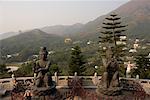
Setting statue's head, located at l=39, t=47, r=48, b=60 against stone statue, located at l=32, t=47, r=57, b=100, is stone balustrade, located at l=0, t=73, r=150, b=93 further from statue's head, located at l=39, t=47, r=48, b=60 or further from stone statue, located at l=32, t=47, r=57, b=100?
statue's head, located at l=39, t=47, r=48, b=60

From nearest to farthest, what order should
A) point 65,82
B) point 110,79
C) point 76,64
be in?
point 110,79, point 65,82, point 76,64

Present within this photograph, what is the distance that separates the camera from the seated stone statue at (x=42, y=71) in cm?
1380

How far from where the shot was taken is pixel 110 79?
1445 cm

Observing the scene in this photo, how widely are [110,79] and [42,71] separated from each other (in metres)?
3.67

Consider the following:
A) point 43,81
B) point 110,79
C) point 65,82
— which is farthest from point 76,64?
point 43,81

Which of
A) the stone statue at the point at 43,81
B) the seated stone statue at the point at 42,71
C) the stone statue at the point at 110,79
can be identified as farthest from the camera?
the stone statue at the point at 110,79

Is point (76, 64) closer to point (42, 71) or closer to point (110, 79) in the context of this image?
point (110, 79)

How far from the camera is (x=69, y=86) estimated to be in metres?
16.8

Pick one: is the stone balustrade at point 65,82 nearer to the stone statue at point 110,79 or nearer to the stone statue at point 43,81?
the stone statue at point 110,79

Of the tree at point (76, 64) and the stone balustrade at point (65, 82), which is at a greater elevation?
the tree at point (76, 64)

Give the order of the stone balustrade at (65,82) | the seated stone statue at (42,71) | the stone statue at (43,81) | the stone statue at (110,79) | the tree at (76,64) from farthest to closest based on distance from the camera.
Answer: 1. the tree at (76,64)
2. the stone balustrade at (65,82)
3. the stone statue at (110,79)
4. the seated stone statue at (42,71)
5. the stone statue at (43,81)

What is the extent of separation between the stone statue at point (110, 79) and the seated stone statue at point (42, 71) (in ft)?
9.43

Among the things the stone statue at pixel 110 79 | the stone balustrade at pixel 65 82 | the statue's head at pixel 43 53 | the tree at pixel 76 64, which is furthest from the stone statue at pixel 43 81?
the tree at pixel 76 64

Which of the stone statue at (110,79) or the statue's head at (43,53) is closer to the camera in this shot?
the statue's head at (43,53)
